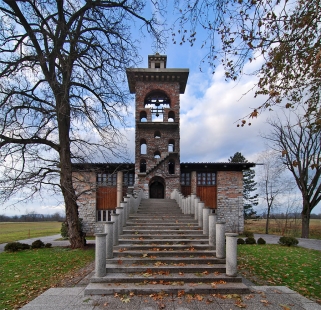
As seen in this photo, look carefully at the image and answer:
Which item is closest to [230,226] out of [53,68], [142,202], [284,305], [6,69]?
[142,202]

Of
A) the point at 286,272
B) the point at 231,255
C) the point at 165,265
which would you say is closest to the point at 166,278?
the point at 165,265

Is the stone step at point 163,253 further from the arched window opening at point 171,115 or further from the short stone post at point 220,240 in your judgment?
the arched window opening at point 171,115

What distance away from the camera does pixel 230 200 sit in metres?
20.8

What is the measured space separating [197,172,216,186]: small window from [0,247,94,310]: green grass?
11886 millimetres

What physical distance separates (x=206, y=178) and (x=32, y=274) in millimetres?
15832

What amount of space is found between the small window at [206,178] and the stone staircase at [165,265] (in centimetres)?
1119

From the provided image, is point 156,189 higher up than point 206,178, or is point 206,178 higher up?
point 206,178

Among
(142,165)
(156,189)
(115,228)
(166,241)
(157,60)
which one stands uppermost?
(157,60)

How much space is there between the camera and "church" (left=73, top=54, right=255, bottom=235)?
812 inches

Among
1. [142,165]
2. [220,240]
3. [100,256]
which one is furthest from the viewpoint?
[142,165]

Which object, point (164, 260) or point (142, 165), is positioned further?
point (142, 165)

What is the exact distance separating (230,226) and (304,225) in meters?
6.72

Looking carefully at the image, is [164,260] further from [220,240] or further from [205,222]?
[205,222]

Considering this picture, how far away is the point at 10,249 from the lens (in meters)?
13.0
